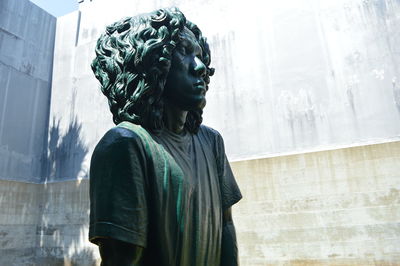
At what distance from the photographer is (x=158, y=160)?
130cm

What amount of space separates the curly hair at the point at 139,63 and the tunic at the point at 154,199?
0.08 meters

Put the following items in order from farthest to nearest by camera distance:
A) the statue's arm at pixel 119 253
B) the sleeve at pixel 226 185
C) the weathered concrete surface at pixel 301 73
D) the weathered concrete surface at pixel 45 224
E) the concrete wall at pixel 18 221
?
1. the concrete wall at pixel 18 221
2. the weathered concrete surface at pixel 45 224
3. the weathered concrete surface at pixel 301 73
4. the sleeve at pixel 226 185
5. the statue's arm at pixel 119 253

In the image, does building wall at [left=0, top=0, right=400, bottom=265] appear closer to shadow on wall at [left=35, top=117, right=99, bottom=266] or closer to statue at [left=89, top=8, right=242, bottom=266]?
shadow on wall at [left=35, top=117, right=99, bottom=266]

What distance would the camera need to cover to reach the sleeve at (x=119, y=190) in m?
1.09

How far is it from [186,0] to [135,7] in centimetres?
202

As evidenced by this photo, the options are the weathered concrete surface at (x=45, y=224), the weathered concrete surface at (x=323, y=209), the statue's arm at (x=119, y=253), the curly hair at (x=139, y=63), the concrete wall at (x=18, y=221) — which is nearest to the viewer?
the statue's arm at (x=119, y=253)

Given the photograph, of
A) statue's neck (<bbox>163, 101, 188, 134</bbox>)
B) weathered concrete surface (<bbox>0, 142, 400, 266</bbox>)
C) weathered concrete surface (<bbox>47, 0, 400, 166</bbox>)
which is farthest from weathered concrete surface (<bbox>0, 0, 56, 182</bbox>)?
statue's neck (<bbox>163, 101, 188, 134</bbox>)

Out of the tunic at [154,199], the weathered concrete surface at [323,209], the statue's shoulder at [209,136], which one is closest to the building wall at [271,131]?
the weathered concrete surface at [323,209]

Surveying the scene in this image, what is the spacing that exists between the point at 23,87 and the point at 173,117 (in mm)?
12224

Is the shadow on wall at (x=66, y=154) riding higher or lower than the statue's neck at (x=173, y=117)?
higher

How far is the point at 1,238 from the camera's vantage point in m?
10.3

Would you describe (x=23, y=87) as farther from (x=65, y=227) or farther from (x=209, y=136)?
(x=209, y=136)

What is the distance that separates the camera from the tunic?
44.3 inches

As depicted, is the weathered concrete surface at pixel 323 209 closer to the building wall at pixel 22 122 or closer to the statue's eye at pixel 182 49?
the statue's eye at pixel 182 49
